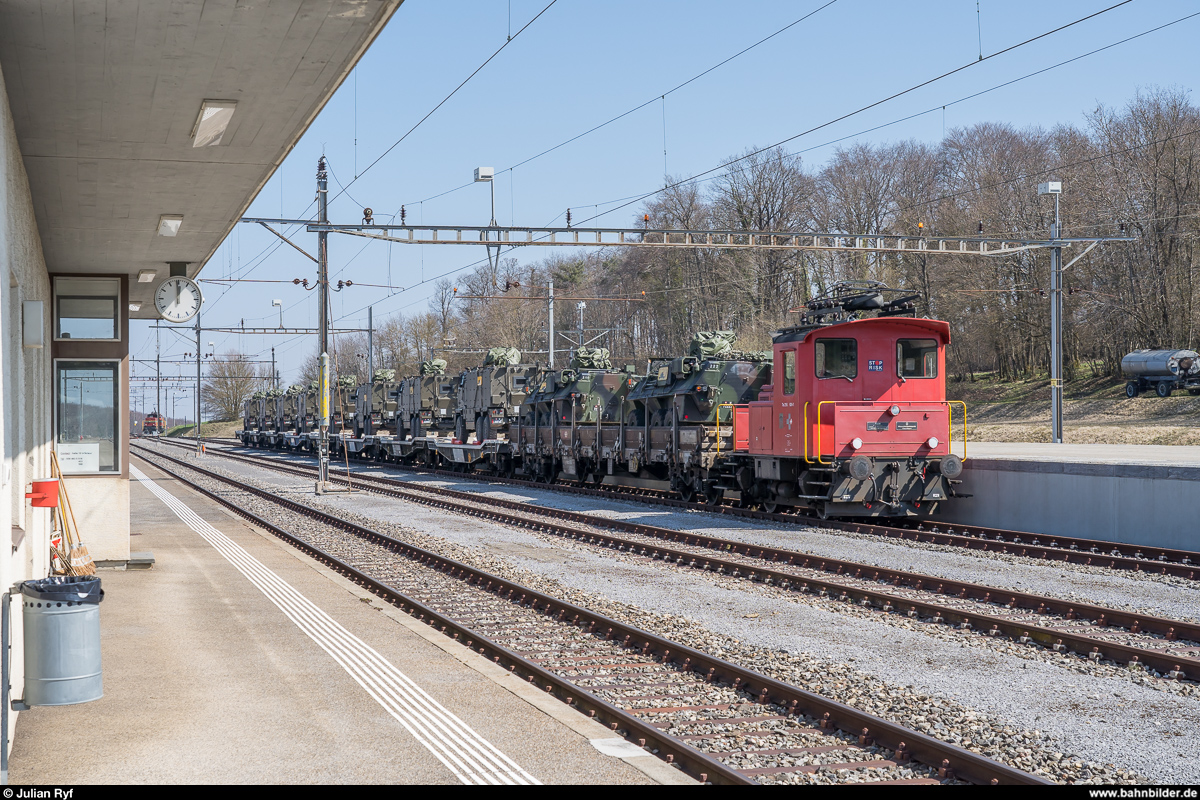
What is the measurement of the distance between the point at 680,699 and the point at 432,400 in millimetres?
35228

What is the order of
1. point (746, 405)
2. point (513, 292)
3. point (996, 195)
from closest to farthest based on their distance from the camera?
point (746, 405) < point (996, 195) < point (513, 292)

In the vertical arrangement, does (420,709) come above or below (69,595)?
below

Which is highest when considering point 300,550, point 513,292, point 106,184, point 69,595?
point 513,292

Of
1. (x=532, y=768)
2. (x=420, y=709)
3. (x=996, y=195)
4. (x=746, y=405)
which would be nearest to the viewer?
(x=532, y=768)

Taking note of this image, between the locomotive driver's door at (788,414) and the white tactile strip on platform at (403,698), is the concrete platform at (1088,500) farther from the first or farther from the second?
the white tactile strip on platform at (403,698)

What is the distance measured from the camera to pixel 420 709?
676 centimetres

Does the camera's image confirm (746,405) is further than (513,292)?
No

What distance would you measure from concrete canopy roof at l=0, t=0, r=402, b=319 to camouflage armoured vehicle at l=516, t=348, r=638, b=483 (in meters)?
17.5

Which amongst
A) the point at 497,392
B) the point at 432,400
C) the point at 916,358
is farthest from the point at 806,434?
the point at 432,400

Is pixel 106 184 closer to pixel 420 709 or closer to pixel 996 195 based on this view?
pixel 420 709

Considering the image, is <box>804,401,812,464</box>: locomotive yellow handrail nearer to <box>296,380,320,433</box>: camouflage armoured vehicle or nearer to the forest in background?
the forest in background

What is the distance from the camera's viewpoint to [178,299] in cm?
1316
